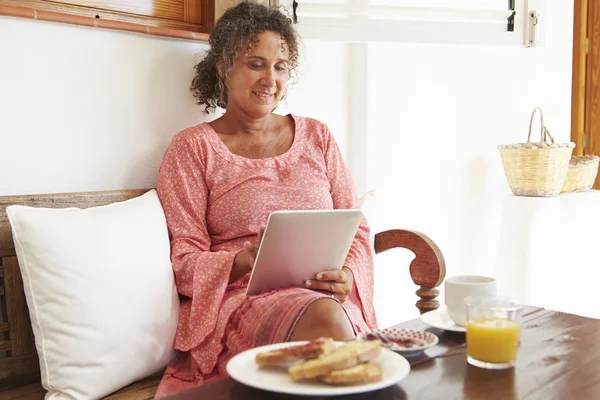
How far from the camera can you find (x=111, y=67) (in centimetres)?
181

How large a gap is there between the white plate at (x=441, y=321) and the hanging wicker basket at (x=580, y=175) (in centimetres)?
186

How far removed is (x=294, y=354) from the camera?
1004mm

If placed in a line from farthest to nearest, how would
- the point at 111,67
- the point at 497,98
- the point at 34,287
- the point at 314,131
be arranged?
the point at 497,98 → the point at 314,131 → the point at 111,67 → the point at 34,287

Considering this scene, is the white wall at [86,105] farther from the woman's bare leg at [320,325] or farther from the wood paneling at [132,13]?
the woman's bare leg at [320,325]

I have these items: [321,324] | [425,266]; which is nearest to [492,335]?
[321,324]

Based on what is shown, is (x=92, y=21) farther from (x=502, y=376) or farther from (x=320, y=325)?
(x=502, y=376)

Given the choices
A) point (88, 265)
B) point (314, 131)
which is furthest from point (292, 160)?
point (88, 265)

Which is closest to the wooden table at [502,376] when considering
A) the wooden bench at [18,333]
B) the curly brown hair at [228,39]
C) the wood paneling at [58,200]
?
the wooden bench at [18,333]

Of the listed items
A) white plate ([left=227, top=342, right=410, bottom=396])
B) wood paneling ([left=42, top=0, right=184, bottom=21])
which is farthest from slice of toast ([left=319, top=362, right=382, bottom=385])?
wood paneling ([left=42, top=0, right=184, bottom=21])

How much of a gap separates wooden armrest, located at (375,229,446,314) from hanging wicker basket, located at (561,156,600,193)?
1.40 metres

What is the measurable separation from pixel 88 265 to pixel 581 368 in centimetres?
97

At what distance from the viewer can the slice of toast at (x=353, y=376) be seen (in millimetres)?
958

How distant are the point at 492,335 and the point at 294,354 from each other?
34 centimetres

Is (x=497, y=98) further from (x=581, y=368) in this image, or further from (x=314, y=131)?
(x=581, y=368)
